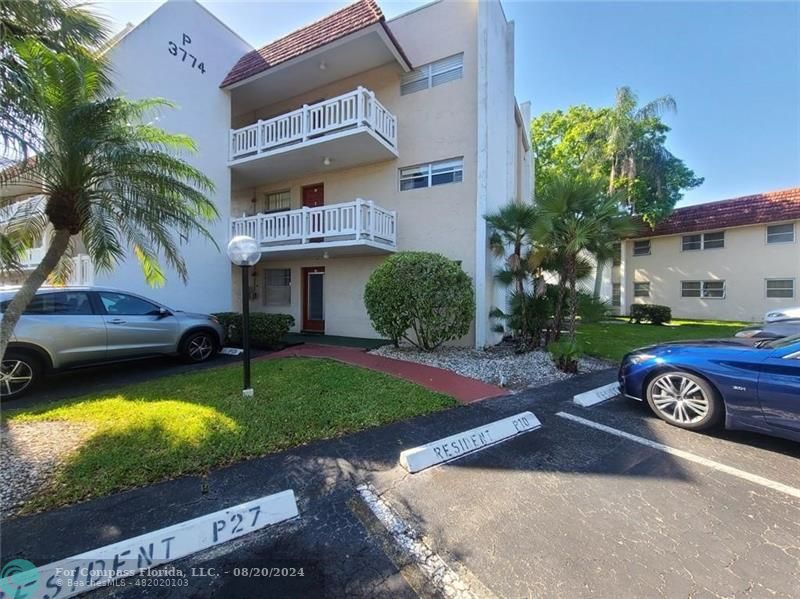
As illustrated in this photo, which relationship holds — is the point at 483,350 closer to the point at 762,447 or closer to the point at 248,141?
the point at 762,447

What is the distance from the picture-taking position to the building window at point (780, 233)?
17.6 metres

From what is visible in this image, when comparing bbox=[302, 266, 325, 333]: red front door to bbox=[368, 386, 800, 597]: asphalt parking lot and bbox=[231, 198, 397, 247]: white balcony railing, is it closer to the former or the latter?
bbox=[231, 198, 397, 247]: white balcony railing

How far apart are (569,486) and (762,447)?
8.82 feet

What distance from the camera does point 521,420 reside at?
4574 mm

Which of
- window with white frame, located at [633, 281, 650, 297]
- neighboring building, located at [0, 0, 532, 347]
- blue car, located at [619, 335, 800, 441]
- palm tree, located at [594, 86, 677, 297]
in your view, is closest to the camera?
blue car, located at [619, 335, 800, 441]

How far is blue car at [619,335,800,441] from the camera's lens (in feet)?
12.1

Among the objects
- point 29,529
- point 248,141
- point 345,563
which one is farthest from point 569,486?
point 248,141

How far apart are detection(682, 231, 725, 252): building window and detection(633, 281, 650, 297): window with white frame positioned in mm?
2906

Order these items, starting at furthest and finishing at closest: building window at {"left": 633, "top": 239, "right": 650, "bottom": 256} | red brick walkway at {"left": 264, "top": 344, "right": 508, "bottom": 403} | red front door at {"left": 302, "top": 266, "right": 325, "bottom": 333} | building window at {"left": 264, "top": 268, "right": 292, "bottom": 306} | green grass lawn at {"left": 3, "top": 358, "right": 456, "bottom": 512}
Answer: building window at {"left": 633, "top": 239, "right": 650, "bottom": 256}
building window at {"left": 264, "top": 268, "right": 292, "bottom": 306}
red front door at {"left": 302, "top": 266, "right": 325, "bottom": 333}
red brick walkway at {"left": 264, "top": 344, "right": 508, "bottom": 403}
green grass lawn at {"left": 3, "top": 358, "right": 456, "bottom": 512}

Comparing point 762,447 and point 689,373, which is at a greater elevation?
point 689,373

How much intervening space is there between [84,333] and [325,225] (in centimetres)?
582

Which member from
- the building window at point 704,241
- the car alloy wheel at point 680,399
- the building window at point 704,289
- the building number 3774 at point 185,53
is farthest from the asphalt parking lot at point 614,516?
the building window at point 704,241

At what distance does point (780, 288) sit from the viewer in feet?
59.1

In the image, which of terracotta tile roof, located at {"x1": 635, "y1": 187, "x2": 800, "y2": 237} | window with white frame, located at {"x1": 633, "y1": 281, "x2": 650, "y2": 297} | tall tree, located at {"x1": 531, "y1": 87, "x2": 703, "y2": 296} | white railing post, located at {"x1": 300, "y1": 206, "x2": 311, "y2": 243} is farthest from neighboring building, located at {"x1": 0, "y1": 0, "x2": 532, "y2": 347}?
window with white frame, located at {"x1": 633, "y1": 281, "x2": 650, "y2": 297}
